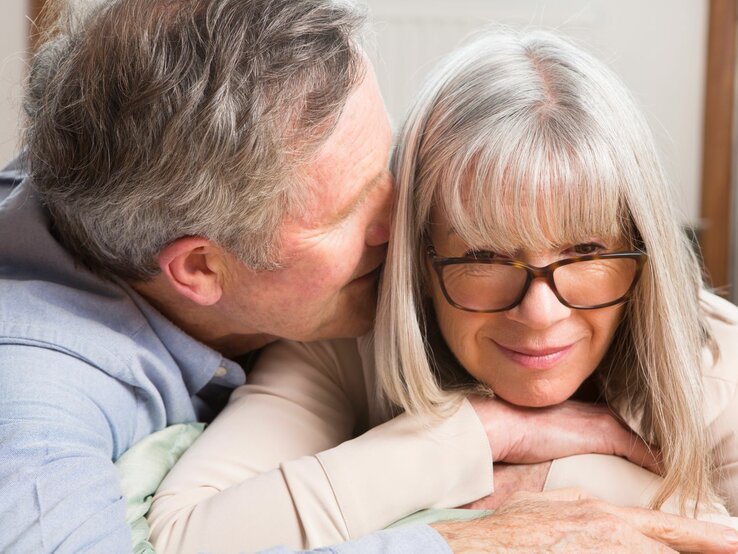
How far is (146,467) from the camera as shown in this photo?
149cm

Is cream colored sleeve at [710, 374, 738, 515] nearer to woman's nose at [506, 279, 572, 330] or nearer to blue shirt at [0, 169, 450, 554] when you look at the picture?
woman's nose at [506, 279, 572, 330]

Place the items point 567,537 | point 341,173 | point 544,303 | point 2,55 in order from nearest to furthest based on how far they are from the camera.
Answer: point 567,537 < point 544,303 < point 341,173 < point 2,55

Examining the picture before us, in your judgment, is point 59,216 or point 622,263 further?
point 59,216

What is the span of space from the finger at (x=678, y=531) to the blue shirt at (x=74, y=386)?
1.01 feet

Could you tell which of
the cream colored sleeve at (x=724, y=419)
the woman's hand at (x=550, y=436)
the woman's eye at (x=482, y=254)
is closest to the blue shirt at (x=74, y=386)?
the woman's hand at (x=550, y=436)

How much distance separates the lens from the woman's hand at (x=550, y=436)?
1508mm

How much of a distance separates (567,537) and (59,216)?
3.24ft

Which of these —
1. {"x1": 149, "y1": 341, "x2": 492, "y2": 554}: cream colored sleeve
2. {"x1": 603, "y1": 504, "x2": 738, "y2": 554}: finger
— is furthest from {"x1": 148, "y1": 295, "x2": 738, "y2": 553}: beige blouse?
{"x1": 603, "y1": 504, "x2": 738, "y2": 554}: finger

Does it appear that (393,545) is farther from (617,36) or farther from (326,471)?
(617,36)

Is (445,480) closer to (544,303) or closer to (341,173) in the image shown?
(544,303)

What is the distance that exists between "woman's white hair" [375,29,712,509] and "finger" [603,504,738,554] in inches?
3.4

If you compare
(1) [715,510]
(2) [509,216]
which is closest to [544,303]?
(2) [509,216]

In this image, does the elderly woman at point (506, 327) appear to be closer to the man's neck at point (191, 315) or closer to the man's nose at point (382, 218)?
the man's nose at point (382, 218)

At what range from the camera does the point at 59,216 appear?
1.58 m
